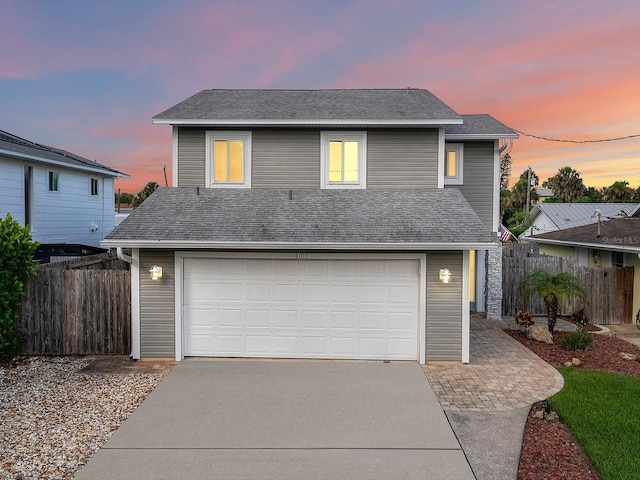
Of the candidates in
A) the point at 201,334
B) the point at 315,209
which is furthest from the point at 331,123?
the point at 201,334

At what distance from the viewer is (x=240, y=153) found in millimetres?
10305

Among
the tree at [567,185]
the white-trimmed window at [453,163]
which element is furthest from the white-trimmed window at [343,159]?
the tree at [567,185]

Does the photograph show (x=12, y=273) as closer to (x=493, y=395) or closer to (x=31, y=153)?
(x=31, y=153)

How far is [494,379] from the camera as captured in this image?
7391mm

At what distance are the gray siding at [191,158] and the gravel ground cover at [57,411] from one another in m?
4.84

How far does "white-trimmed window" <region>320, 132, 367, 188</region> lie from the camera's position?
10.1m

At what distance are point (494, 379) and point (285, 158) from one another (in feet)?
22.8

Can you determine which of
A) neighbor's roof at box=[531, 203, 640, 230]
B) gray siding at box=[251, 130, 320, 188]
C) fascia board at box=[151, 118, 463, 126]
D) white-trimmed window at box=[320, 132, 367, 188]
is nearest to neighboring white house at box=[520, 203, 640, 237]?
neighbor's roof at box=[531, 203, 640, 230]

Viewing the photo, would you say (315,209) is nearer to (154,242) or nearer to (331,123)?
(331,123)

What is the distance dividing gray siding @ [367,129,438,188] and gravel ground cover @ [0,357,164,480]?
268 inches

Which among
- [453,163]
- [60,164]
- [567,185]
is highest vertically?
[567,185]

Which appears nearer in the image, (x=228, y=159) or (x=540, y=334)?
(x=540, y=334)

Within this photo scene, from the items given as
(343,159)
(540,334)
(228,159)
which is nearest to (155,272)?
(228,159)

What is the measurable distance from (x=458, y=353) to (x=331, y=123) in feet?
20.1
